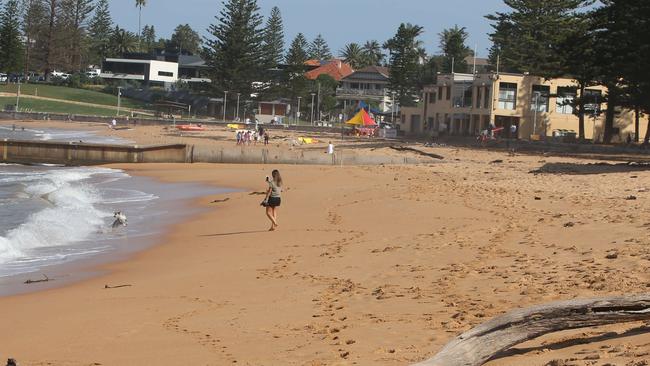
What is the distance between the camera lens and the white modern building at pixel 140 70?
4774 inches

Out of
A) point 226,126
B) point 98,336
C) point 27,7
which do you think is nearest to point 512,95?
point 226,126

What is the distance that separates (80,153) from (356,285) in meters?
29.2

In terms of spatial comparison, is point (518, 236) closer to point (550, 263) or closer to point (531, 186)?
point (550, 263)

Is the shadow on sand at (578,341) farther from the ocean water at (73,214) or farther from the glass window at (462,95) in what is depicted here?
the glass window at (462,95)

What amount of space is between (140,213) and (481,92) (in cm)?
4198

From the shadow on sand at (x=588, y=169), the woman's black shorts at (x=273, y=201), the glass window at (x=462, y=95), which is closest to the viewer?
the woman's black shorts at (x=273, y=201)

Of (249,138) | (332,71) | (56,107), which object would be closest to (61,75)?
(56,107)

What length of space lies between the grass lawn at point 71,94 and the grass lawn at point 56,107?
2.96m

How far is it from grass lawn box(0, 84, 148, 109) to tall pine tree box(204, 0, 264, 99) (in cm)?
1346

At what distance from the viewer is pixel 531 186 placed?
70.2 feet

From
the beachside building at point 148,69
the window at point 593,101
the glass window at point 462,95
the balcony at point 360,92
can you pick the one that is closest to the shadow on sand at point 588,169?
the window at point 593,101

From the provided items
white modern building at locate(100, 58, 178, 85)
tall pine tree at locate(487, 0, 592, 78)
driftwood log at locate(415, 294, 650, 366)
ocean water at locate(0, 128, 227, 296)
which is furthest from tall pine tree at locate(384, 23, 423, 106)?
driftwood log at locate(415, 294, 650, 366)

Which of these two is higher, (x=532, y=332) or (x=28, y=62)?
(x=28, y=62)

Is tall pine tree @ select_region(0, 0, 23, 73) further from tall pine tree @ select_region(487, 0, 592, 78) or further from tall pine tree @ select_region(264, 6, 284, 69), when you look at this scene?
tall pine tree @ select_region(487, 0, 592, 78)
